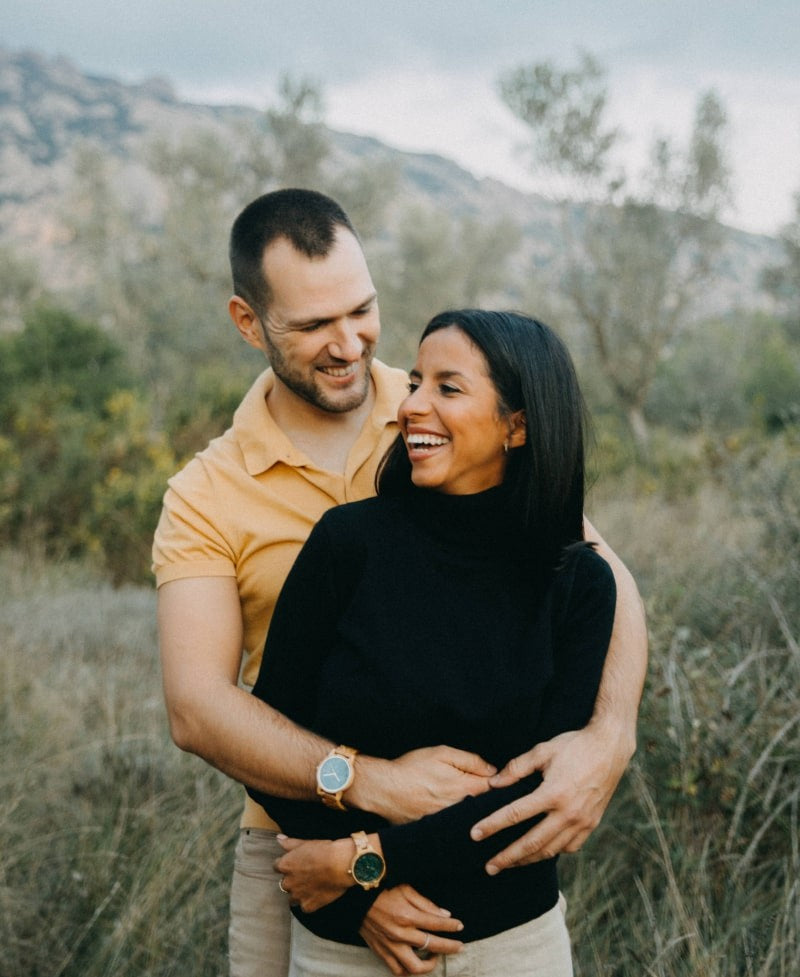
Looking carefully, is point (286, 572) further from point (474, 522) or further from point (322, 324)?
point (322, 324)

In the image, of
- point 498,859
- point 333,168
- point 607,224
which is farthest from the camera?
point 333,168

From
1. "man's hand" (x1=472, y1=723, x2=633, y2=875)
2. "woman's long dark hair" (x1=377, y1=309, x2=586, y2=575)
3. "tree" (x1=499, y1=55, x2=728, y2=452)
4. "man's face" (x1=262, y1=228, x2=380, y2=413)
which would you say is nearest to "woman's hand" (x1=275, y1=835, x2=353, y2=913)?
"man's hand" (x1=472, y1=723, x2=633, y2=875)

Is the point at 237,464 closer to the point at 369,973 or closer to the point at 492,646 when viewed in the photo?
the point at 492,646

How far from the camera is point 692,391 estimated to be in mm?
23734

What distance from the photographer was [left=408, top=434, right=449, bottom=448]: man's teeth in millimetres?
1789

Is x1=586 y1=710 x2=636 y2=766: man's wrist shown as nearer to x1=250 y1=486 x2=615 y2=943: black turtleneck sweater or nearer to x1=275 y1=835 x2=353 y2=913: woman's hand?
x1=250 y1=486 x2=615 y2=943: black turtleneck sweater

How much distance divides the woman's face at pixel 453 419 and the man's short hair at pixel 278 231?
2.50 ft

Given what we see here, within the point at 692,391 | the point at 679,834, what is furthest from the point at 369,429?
the point at 692,391

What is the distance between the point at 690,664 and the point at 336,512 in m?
1.73

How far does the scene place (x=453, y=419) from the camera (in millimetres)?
1755

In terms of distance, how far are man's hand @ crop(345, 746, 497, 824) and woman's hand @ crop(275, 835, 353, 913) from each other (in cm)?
9

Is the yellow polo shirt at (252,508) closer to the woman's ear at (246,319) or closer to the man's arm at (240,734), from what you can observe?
the man's arm at (240,734)

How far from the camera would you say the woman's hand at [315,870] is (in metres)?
1.57

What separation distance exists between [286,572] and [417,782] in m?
0.63
